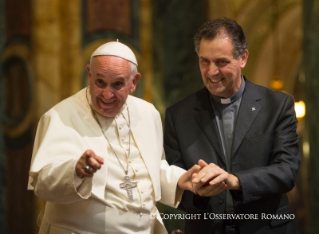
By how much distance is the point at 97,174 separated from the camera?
10.1 feet

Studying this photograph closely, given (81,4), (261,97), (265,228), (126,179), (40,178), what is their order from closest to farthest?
(40,178), (126,179), (265,228), (261,97), (81,4)

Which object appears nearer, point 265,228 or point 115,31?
point 265,228

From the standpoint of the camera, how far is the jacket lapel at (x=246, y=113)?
3533 mm

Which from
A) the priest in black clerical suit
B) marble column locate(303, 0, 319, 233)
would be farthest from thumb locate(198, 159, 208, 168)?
marble column locate(303, 0, 319, 233)

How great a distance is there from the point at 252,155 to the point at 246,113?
28 cm

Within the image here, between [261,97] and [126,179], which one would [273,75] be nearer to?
[261,97]

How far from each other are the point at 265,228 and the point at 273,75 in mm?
3063

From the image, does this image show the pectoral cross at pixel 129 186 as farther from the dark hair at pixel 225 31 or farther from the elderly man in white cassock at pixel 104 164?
the dark hair at pixel 225 31

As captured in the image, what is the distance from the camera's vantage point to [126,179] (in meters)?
3.23

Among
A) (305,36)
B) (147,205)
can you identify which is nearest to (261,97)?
(147,205)

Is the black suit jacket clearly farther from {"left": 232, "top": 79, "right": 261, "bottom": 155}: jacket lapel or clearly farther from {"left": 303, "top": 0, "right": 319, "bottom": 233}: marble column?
{"left": 303, "top": 0, "right": 319, "bottom": 233}: marble column

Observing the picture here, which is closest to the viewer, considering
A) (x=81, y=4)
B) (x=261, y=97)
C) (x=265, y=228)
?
(x=265, y=228)

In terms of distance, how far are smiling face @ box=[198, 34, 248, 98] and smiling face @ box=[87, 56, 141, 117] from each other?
22.9 inches

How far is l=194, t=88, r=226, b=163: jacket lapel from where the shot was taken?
357cm
